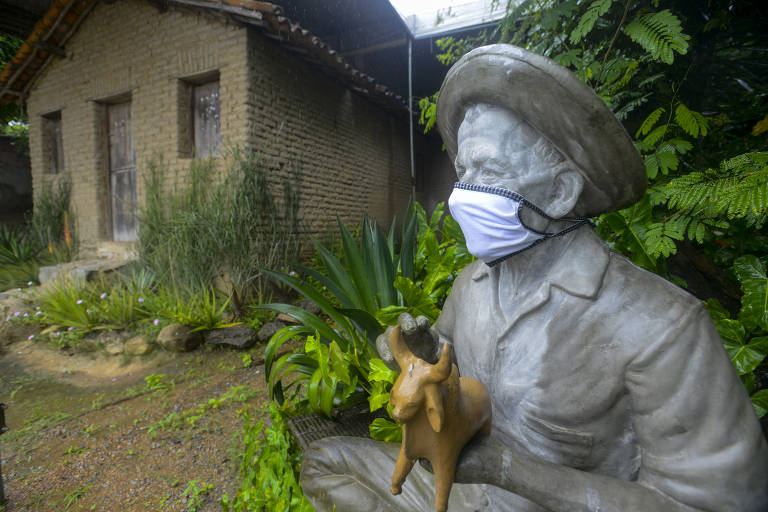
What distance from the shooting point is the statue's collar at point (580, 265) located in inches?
32.2

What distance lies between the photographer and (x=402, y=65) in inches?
349

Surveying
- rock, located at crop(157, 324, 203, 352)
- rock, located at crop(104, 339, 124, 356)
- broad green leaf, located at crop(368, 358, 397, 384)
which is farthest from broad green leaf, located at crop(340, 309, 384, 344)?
rock, located at crop(104, 339, 124, 356)

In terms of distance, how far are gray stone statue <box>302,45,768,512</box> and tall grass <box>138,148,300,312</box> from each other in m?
4.45

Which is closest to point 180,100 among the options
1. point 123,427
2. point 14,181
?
point 123,427

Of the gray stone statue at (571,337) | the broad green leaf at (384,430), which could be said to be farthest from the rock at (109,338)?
the gray stone statue at (571,337)

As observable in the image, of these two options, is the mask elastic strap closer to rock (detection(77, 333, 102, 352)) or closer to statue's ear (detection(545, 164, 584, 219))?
statue's ear (detection(545, 164, 584, 219))

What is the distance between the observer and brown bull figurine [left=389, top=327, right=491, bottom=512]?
0.63 meters

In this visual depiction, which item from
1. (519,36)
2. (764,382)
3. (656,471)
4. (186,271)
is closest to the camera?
(656,471)

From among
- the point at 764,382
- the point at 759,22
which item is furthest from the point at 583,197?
the point at 759,22

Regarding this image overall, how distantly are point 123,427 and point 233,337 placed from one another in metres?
1.46

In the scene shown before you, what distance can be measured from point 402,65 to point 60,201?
7.62 meters

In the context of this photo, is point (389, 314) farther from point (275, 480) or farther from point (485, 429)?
point (485, 429)

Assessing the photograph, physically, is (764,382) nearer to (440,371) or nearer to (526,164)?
(526,164)

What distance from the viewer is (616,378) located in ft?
2.55
